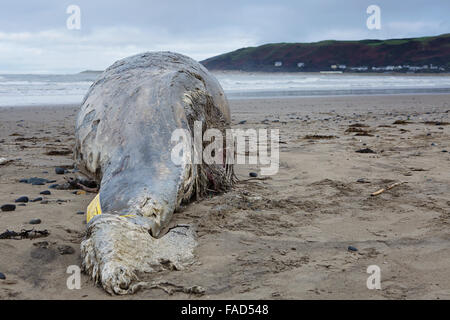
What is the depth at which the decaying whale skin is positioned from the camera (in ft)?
7.11

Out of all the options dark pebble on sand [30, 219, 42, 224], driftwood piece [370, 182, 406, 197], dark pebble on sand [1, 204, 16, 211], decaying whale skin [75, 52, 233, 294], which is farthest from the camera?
driftwood piece [370, 182, 406, 197]

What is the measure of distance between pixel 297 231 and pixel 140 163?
3.76 feet

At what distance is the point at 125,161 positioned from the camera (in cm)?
298

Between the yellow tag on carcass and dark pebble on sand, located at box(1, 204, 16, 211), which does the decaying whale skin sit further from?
dark pebble on sand, located at box(1, 204, 16, 211)

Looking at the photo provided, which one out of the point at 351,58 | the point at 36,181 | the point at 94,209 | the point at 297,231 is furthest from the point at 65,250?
the point at 351,58

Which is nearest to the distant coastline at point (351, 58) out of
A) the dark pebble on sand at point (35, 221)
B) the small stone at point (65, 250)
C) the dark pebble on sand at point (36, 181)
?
the dark pebble on sand at point (36, 181)

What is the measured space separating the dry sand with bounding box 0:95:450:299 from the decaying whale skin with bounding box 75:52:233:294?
0.12 meters

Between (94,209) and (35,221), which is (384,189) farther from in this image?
(35,221)

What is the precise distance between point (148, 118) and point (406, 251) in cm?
200

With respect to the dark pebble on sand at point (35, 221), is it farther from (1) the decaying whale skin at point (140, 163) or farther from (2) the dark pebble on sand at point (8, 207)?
(1) the decaying whale skin at point (140, 163)

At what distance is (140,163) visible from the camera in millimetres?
2904

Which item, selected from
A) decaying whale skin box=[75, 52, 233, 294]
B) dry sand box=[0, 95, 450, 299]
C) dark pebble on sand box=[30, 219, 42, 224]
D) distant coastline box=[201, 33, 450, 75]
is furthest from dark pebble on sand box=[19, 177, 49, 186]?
distant coastline box=[201, 33, 450, 75]

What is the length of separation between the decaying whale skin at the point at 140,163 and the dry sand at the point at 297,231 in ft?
0.41
